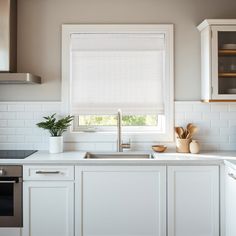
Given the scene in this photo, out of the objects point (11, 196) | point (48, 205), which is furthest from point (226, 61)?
point (11, 196)

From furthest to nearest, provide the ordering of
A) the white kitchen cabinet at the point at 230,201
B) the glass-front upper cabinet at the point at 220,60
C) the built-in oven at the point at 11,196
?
the glass-front upper cabinet at the point at 220,60
the built-in oven at the point at 11,196
the white kitchen cabinet at the point at 230,201

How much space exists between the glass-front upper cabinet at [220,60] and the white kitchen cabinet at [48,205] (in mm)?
1545

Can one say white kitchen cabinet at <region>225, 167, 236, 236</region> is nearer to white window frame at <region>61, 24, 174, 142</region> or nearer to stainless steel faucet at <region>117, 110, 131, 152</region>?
white window frame at <region>61, 24, 174, 142</region>

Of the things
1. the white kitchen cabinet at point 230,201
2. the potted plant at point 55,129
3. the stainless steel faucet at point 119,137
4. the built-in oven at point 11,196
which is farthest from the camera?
the stainless steel faucet at point 119,137

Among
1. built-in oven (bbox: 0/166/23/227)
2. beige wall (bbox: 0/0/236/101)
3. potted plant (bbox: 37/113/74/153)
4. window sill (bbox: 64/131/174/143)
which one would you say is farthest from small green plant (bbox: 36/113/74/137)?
built-in oven (bbox: 0/166/23/227)

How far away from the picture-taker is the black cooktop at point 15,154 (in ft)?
9.73

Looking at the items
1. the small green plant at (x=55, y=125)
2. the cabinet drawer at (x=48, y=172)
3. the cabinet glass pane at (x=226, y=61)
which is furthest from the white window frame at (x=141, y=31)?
the cabinet drawer at (x=48, y=172)

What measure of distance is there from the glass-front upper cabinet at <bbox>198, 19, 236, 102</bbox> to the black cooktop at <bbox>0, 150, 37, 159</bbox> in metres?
1.75

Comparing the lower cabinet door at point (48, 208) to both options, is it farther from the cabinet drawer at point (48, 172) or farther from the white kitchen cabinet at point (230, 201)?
the white kitchen cabinet at point (230, 201)

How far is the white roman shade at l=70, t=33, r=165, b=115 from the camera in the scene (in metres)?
3.47

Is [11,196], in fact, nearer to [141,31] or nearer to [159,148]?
[159,148]

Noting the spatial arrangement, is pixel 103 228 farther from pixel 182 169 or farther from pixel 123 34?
pixel 123 34

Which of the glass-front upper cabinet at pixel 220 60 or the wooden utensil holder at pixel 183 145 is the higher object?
the glass-front upper cabinet at pixel 220 60

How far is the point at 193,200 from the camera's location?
2914mm
